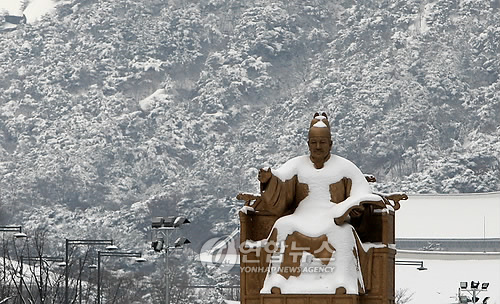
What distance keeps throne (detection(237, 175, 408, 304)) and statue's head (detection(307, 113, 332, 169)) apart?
52 cm

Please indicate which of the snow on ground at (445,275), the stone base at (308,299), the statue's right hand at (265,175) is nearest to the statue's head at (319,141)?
the statue's right hand at (265,175)

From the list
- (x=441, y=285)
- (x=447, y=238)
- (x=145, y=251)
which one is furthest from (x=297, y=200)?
(x=145, y=251)

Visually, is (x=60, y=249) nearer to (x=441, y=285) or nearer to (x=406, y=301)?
(x=441, y=285)

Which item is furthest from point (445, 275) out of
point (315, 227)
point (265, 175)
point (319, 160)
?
point (315, 227)

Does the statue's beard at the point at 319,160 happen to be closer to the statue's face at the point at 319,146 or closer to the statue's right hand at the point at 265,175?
the statue's face at the point at 319,146

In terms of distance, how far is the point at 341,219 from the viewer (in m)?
14.3

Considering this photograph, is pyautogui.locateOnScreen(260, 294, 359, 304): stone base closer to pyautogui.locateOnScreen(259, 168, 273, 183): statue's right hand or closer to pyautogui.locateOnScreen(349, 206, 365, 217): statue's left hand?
pyautogui.locateOnScreen(349, 206, 365, 217): statue's left hand

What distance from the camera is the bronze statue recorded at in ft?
46.3

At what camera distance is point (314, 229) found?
46.7 ft

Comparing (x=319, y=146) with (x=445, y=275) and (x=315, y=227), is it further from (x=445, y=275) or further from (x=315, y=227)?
(x=445, y=275)

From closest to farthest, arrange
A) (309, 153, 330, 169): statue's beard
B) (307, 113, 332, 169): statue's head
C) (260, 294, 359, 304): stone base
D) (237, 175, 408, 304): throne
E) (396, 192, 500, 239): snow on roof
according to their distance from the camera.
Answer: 1. (260, 294, 359, 304): stone base
2. (237, 175, 408, 304): throne
3. (307, 113, 332, 169): statue's head
4. (309, 153, 330, 169): statue's beard
5. (396, 192, 500, 239): snow on roof

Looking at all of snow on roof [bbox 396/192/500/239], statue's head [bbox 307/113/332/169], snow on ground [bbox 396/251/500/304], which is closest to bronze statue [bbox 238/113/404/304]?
statue's head [bbox 307/113/332/169]

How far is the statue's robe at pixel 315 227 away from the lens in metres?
14.1

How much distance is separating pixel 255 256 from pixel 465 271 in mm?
115633
